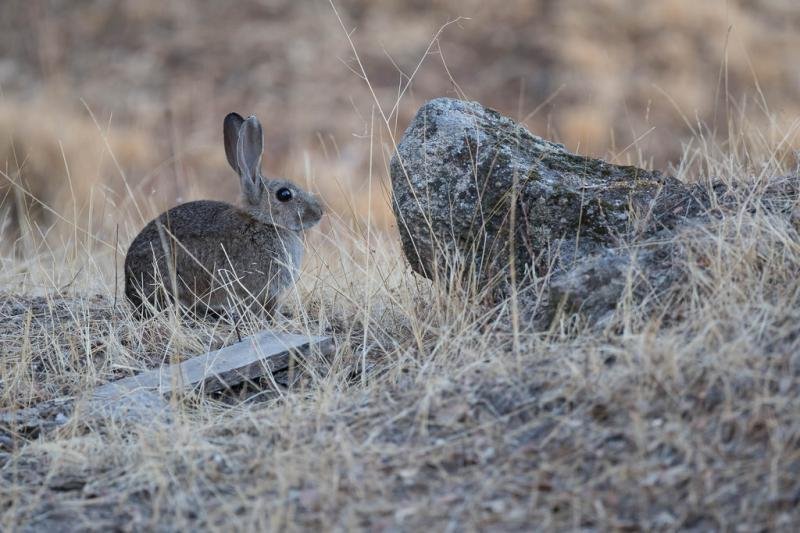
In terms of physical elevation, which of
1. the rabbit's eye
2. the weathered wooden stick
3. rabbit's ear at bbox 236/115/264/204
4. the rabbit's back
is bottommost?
the weathered wooden stick

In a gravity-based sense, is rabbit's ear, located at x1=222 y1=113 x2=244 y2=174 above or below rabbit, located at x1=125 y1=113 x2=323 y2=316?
above

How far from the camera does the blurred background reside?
1408 cm

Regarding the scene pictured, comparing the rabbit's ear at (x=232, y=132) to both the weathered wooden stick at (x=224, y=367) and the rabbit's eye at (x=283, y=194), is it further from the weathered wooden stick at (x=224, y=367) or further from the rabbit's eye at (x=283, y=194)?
the weathered wooden stick at (x=224, y=367)

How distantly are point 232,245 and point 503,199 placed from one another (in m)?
1.81

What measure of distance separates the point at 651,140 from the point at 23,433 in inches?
429

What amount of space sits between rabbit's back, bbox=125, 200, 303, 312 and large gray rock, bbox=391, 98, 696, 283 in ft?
3.30

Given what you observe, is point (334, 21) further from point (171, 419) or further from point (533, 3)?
point (171, 419)

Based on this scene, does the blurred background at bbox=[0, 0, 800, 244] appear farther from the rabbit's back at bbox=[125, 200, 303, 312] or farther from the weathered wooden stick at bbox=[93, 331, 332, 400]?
the weathered wooden stick at bbox=[93, 331, 332, 400]

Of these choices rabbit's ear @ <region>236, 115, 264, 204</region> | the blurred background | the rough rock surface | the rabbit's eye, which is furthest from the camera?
the blurred background

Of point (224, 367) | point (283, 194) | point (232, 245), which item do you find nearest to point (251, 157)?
point (283, 194)

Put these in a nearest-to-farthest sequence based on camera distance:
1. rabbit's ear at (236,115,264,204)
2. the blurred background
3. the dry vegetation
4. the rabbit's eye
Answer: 1. the dry vegetation
2. rabbit's ear at (236,115,264,204)
3. the rabbit's eye
4. the blurred background

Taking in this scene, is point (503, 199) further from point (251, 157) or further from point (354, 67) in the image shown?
point (354, 67)

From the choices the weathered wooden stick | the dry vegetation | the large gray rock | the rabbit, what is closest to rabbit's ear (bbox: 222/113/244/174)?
the rabbit

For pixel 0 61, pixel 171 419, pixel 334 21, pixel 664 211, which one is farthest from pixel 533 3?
pixel 171 419
